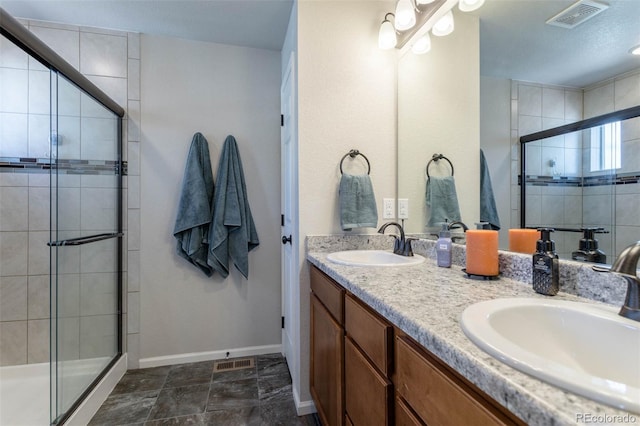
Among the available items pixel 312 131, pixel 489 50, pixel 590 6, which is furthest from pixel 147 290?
pixel 590 6

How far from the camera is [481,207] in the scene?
1.14 m

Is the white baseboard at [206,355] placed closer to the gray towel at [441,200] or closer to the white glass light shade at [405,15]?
the gray towel at [441,200]

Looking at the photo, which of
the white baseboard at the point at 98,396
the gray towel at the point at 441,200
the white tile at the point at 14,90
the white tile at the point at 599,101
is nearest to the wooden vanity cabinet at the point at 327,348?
the gray towel at the point at 441,200

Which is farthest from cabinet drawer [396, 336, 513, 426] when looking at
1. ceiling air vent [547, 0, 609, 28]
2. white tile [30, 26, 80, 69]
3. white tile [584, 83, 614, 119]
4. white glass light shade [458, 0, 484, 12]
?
white tile [30, 26, 80, 69]

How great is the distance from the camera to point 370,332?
812mm

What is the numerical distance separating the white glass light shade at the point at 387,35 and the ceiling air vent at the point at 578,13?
0.88 m

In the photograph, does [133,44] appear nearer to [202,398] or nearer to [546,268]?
[202,398]

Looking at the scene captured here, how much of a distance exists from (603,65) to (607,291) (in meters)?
0.59

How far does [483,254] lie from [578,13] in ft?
2.46

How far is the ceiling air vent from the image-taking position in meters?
0.77

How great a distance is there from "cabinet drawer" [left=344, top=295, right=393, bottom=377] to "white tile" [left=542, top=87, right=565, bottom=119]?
0.80 metres

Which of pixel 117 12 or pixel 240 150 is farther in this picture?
pixel 240 150

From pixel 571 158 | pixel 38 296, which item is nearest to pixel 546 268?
pixel 571 158

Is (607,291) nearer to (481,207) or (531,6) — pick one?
(481,207)
